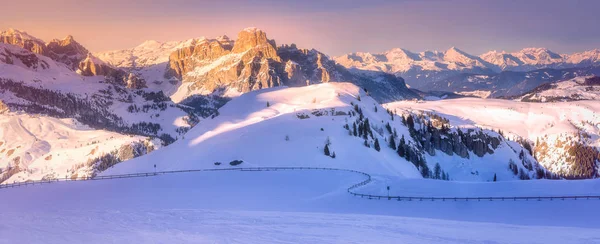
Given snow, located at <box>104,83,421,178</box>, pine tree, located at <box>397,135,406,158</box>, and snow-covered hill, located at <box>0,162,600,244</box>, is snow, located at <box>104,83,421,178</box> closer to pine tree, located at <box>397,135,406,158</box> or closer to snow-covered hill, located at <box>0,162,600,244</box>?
pine tree, located at <box>397,135,406,158</box>

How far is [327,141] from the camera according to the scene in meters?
106

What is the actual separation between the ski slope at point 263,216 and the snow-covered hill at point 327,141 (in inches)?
1239

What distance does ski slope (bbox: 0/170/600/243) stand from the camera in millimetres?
30844

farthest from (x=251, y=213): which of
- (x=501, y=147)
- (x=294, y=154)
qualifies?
(x=501, y=147)

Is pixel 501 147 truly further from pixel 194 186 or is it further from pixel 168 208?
pixel 168 208

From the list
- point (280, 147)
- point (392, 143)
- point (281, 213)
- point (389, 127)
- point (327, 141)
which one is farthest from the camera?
point (389, 127)

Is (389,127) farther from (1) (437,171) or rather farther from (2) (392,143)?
(1) (437,171)

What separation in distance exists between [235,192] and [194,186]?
335 inches

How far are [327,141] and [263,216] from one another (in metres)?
66.8

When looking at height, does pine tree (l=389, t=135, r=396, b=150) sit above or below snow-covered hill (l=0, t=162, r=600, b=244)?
above

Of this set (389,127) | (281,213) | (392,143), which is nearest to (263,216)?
(281,213)

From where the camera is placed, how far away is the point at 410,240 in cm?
3091

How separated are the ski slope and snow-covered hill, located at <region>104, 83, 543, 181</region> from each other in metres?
31.5

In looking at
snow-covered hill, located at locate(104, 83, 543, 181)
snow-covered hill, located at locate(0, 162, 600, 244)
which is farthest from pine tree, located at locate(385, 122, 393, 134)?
snow-covered hill, located at locate(0, 162, 600, 244)
